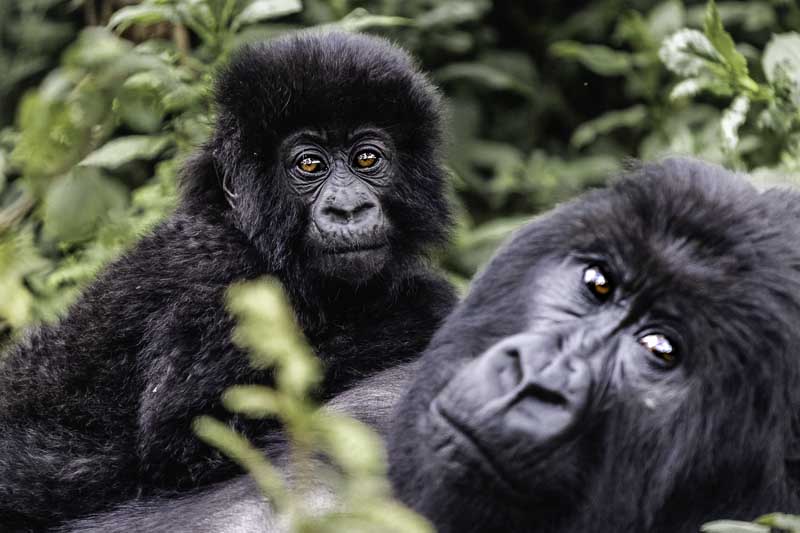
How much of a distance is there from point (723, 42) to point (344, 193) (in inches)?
50.0

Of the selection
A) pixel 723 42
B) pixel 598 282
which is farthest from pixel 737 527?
pixel 723 42

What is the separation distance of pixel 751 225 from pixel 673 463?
1.48 ft

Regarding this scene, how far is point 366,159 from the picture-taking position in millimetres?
3586

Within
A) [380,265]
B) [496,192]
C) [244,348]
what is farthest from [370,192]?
[496,192]

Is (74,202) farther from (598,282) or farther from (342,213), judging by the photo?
(598,282)

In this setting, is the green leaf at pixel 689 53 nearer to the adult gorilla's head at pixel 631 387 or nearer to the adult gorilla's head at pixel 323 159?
the adult gorilla's head at pixel 323 159

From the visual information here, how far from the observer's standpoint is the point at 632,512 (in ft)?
7.13

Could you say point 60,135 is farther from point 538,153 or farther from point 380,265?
point 538,153

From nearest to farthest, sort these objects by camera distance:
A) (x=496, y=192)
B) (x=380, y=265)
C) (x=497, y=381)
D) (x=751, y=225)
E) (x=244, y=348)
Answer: (x=497, y=381) → (x=751, y=225) → (x=244, y=348) → (x=380, y=265) → (x=496, y=192)

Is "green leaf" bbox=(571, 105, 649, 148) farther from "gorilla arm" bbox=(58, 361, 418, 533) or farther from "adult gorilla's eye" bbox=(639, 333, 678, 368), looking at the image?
"adult gorilla's eye" bbox=(639, 333, 678, 368)

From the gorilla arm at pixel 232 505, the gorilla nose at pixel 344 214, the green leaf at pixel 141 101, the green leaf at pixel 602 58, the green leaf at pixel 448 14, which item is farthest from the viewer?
the green leaf at pixel 448 14

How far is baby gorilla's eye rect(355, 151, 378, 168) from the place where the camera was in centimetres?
358

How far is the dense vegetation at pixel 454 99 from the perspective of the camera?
3.30 meters

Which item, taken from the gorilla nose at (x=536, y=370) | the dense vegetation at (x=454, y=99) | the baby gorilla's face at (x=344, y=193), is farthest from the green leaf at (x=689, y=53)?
the gorilla nose at (x=536, y=370)
